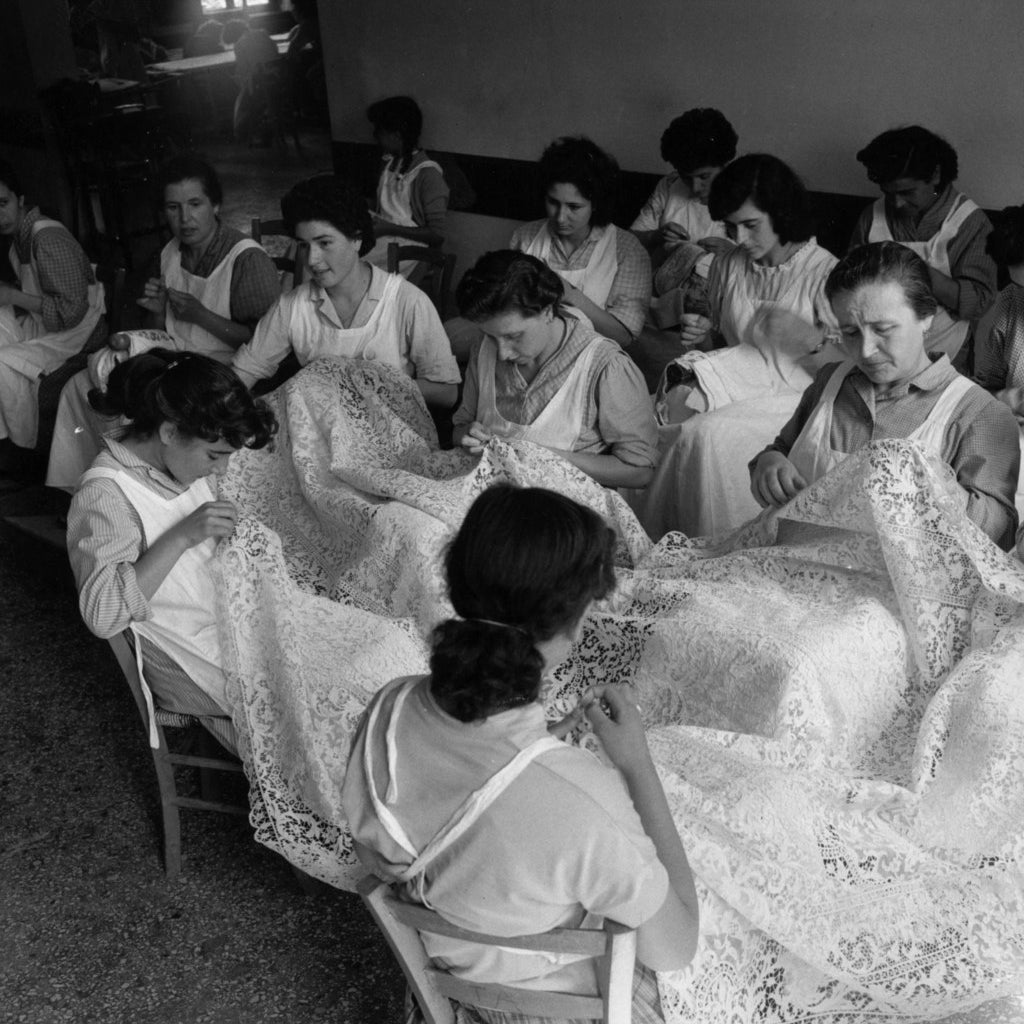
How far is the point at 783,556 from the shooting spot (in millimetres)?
2365

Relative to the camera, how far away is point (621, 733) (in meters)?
1.47

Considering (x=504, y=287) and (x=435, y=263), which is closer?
(x=504, y=287)

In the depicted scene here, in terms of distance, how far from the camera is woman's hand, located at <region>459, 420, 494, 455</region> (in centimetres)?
284

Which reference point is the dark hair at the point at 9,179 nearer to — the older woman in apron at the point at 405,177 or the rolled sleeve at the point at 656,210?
the older woman in apron at the point at 405,177

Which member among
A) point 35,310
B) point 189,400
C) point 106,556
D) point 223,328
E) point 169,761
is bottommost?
point 169,761

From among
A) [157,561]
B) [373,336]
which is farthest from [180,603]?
[373,336]

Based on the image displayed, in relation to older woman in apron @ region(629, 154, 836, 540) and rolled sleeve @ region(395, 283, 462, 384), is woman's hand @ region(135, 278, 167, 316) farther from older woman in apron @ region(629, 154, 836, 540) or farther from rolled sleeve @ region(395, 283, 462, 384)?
older woman in apron @ region(629, 154, 836, 540)

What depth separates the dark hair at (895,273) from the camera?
7.75 feet

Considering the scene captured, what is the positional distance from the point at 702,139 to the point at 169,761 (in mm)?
2922

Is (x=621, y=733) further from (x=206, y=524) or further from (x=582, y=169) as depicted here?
(x=582, y=169)

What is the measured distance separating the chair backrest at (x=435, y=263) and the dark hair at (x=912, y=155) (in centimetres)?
147

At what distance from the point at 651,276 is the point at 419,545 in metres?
2.00

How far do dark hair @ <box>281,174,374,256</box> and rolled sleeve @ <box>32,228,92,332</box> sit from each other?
1.33 metres

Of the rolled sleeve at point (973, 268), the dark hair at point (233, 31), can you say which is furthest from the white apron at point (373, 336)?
the dark hair at point (233, 31)
